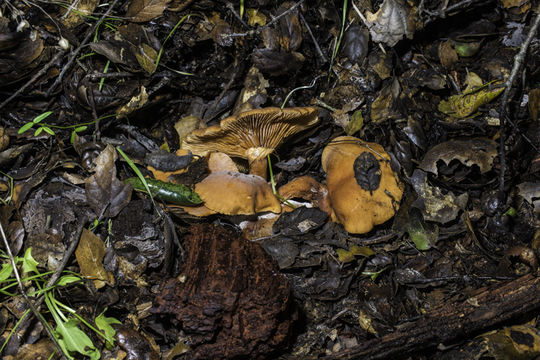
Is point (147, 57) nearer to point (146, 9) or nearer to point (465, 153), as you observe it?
point (146, 9)

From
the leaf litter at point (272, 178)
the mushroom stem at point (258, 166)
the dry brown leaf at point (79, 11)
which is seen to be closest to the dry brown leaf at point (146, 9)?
the leaf litter at point (272, 178)

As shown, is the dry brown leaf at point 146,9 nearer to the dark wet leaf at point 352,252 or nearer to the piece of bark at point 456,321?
the dark wet leaf at point 352,252

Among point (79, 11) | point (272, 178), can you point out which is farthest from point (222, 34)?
point (272, 178)

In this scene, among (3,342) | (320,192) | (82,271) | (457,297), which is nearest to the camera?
(3,342)

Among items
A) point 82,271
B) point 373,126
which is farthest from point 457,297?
point 82,271

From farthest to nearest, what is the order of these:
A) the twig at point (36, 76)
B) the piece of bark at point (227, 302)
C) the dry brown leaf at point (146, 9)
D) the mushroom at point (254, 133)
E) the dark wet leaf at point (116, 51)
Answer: the dry brown leaf at point (146, 9), the dark wet leaf at point (116, 51), the twig at point (36, 76), the mushroom at point (254, 133), the piece of bark at point (227, 302)

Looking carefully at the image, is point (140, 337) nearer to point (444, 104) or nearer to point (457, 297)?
point (457, 297)

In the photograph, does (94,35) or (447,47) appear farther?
(447,47)
